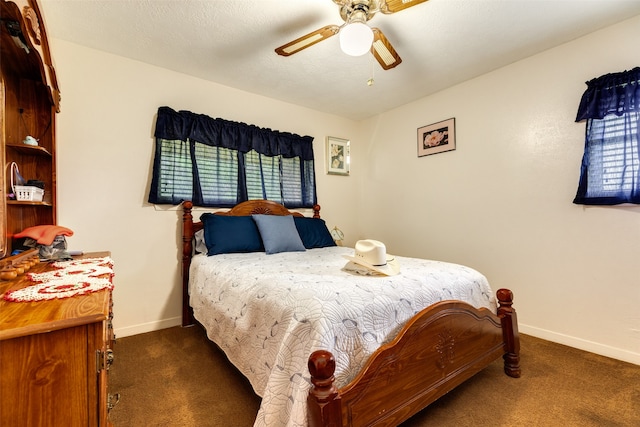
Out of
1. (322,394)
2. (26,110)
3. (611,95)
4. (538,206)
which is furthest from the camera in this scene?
(538,206)

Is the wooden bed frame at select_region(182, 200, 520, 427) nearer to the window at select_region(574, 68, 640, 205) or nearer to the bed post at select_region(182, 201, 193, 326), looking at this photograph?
the window at select_region(574, 68, 640, 205)

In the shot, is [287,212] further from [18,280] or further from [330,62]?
[18,280]

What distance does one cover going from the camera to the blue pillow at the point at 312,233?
2.95m

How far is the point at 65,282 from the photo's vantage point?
1110 mm

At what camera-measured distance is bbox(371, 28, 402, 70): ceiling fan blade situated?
1.70 m

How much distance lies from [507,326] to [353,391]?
50.8 inches

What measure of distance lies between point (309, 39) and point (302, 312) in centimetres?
163

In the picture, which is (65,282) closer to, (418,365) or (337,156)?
(418,365)

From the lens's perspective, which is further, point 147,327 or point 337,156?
point 337,156

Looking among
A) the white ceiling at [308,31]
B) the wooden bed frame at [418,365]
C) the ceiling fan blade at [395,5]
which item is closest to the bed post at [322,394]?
the wooden bed frame at [418,365]

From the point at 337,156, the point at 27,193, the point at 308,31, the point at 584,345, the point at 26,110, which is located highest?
the point at 308,31

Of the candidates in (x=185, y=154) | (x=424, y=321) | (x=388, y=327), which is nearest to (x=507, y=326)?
(x=424, y=321)

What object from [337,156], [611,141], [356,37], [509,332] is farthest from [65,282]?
[611,141]

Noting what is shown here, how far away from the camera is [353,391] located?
1068 millimetres
